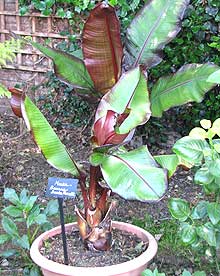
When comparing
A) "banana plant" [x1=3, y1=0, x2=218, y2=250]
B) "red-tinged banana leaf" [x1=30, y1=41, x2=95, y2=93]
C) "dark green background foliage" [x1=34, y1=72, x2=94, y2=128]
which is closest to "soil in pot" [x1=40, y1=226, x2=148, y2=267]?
"banana plant" [x1=3, y1=0, x2=218, y2=250]

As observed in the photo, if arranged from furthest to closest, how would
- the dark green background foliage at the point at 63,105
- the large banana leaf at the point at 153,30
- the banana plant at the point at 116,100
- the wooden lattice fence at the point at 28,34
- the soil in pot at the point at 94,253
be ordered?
the wooden lattice fence at the point at 28,34 → the dark green background foliage at the point at 63,105 → the large banana leaf at the point at 153,30 → the soil in pot at the point at 94,253 → the banana plant at the point at 116,100

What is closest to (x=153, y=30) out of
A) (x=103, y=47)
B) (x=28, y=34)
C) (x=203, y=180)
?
(x=103, y=47)

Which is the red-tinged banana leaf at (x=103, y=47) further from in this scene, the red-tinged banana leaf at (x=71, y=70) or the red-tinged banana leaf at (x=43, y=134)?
the red-tinged banana leaf at (x=43, y=134)

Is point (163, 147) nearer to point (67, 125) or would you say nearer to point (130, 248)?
point (67, 125)

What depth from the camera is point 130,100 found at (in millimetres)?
2586

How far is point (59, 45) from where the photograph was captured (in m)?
5.22

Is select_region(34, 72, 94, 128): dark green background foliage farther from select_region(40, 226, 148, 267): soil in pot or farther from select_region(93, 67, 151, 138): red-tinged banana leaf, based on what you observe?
select_region(93, 67, 151, 138): red-tinged banana leaf

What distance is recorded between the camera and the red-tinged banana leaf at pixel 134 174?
2.38 meters

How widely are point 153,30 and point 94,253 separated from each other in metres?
1.24

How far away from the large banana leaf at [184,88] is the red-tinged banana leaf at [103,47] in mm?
272

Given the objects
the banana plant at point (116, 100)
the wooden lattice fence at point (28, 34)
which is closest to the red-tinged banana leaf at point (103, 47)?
the banana plant at point (116, 100)

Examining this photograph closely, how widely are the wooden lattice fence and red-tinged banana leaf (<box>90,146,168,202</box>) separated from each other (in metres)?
3.19

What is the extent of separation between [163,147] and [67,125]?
1.06 m

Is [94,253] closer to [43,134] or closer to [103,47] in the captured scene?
[43,134]
